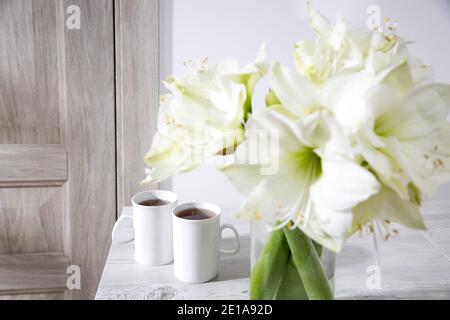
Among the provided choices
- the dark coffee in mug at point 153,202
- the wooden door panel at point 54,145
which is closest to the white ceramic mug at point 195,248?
the dark coffee in mug at point 153,202

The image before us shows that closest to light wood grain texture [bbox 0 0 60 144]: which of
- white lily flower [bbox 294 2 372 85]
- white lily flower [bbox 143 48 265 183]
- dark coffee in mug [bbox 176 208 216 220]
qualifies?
dark coffee in mug [bbox 176 208 216 220]

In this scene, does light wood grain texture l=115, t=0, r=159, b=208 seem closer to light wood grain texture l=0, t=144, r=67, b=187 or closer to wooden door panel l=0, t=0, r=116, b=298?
wooden door panel l=0, t=0, r=116, b=298

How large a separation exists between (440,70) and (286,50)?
0.46m

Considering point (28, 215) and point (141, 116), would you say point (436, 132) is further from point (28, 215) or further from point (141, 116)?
point (28, 215)

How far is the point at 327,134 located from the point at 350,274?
1.92 ft

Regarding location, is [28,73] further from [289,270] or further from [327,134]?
[327,134]

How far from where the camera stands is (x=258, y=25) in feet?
4.81

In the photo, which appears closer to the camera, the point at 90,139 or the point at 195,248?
the point at 195,248

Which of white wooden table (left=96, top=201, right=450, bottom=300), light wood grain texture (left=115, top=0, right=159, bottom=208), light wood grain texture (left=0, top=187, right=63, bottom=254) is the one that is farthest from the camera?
light wood grain texture (left=0, top=187, right=63, bottom=254)

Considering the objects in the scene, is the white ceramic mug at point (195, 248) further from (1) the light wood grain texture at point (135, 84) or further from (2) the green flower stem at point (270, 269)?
(1) the light wood grain texture at point (135, 84)

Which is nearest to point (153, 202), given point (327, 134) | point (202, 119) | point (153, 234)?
point (153, 234)

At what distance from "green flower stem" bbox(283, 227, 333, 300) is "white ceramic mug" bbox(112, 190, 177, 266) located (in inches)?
15.8

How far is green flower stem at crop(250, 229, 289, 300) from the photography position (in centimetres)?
76

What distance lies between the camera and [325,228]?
1.90 ft
